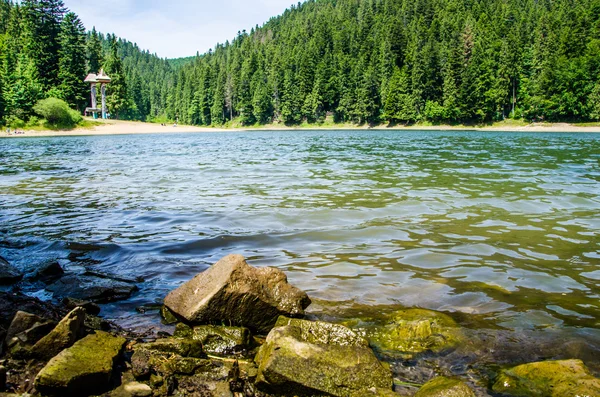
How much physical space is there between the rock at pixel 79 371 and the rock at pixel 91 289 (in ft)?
7.64

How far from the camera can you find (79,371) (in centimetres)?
378

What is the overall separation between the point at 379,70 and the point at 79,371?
Result: 12871 cm

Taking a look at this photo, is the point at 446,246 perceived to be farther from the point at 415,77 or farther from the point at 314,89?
the point at 314,89

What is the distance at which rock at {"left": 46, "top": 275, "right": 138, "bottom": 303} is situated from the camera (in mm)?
6430

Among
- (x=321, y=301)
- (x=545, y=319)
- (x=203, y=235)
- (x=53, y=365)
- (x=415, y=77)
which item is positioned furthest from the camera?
(x=415, y=77)

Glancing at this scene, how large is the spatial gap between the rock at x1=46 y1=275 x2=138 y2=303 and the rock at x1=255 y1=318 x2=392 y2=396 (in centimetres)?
307

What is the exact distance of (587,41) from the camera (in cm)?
9725

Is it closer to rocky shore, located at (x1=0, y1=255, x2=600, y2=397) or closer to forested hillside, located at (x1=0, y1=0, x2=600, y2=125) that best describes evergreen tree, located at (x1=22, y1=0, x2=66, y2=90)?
forested hillside, located at (x1=0, y1=0, x2=600, y2=125)

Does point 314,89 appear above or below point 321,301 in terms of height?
above

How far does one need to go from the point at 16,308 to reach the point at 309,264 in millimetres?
4678

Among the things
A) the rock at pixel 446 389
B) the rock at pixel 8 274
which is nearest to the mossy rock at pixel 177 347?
the rock at pixel 446 389

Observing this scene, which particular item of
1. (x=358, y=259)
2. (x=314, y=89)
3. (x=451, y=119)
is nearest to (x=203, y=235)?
(x=358, y=259)

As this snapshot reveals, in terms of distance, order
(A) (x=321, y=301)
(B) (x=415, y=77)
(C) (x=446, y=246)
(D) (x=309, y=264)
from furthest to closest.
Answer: (B) (x=415, y=77), (C) (x=446, y=246), (D) (x=309, y=264), (A) (x=321, y=301)

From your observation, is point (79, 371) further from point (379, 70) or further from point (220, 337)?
point (379, 70)
